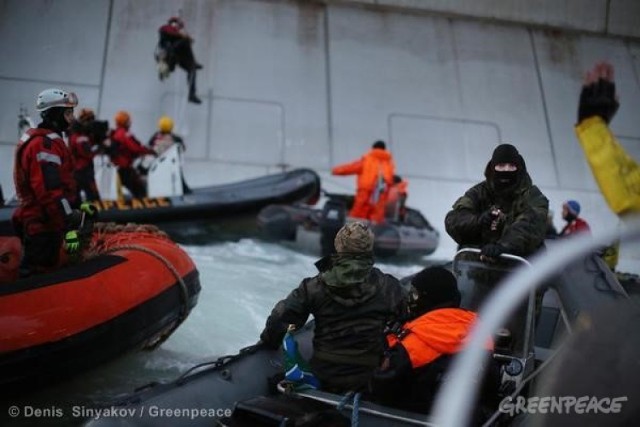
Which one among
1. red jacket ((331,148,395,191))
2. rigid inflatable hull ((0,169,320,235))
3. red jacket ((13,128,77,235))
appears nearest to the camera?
red jacket ((13,128,77,235))

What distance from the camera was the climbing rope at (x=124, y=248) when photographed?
4027 millimetres

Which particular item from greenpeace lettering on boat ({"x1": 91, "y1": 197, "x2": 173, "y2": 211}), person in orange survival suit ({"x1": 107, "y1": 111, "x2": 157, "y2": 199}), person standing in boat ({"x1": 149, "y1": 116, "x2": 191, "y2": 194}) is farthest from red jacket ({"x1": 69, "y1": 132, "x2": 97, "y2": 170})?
person standing in boat ({"x1": 149, "y1": 116, "x2": 191, "y2": 194})

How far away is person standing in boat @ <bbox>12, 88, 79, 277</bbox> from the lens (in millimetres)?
3574

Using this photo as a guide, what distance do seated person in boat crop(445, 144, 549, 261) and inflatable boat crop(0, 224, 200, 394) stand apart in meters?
1.57

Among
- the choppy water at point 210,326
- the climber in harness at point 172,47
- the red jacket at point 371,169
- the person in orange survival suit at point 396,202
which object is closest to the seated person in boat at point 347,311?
the choppy water at point 210,326

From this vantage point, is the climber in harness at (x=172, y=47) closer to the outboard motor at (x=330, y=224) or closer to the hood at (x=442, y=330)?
the outboard motor at (x=330, y=224)

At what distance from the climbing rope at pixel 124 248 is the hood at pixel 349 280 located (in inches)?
62.7

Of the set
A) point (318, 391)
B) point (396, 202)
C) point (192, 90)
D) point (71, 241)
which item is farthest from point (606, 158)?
point (192, 90)

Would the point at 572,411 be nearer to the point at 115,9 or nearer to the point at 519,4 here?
the point at 115,9

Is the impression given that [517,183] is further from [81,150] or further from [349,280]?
[81,150]

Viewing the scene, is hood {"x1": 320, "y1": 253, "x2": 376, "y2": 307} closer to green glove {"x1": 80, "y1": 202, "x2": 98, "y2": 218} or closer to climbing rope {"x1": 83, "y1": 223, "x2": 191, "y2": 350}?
climbing rope {"x1": 83, "y1": 223, "x2": 191, "y2": 350}

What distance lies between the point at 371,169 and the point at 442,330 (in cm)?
551

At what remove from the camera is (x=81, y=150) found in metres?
6.46

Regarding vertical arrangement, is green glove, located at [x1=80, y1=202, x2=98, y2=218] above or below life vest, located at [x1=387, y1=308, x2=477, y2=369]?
above
